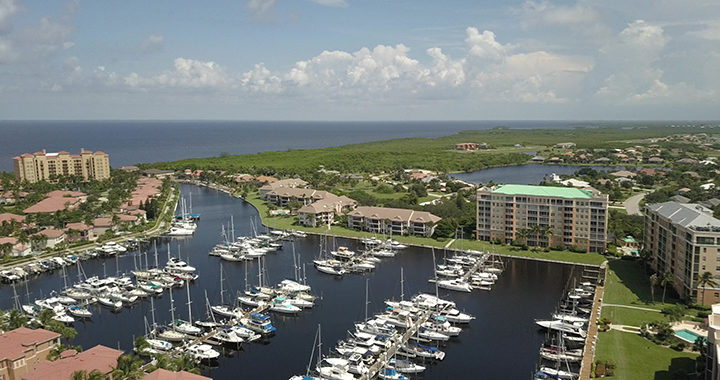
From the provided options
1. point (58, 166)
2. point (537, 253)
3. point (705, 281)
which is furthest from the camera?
point (58, 166)

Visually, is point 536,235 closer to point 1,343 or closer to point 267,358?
point 267,358

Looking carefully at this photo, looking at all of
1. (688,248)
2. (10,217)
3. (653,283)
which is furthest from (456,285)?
(10,217)

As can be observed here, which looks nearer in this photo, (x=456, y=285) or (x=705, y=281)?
(x=705, y=281)

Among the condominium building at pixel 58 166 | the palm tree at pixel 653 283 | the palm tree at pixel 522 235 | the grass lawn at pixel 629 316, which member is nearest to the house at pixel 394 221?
the palm tree at pixel 522 235

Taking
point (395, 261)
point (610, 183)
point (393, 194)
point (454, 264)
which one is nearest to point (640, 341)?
point (454, 264)

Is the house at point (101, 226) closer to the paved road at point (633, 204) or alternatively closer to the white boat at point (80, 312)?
the white boat at point (80, 312)

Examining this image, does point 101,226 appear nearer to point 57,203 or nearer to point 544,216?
point 57,203
